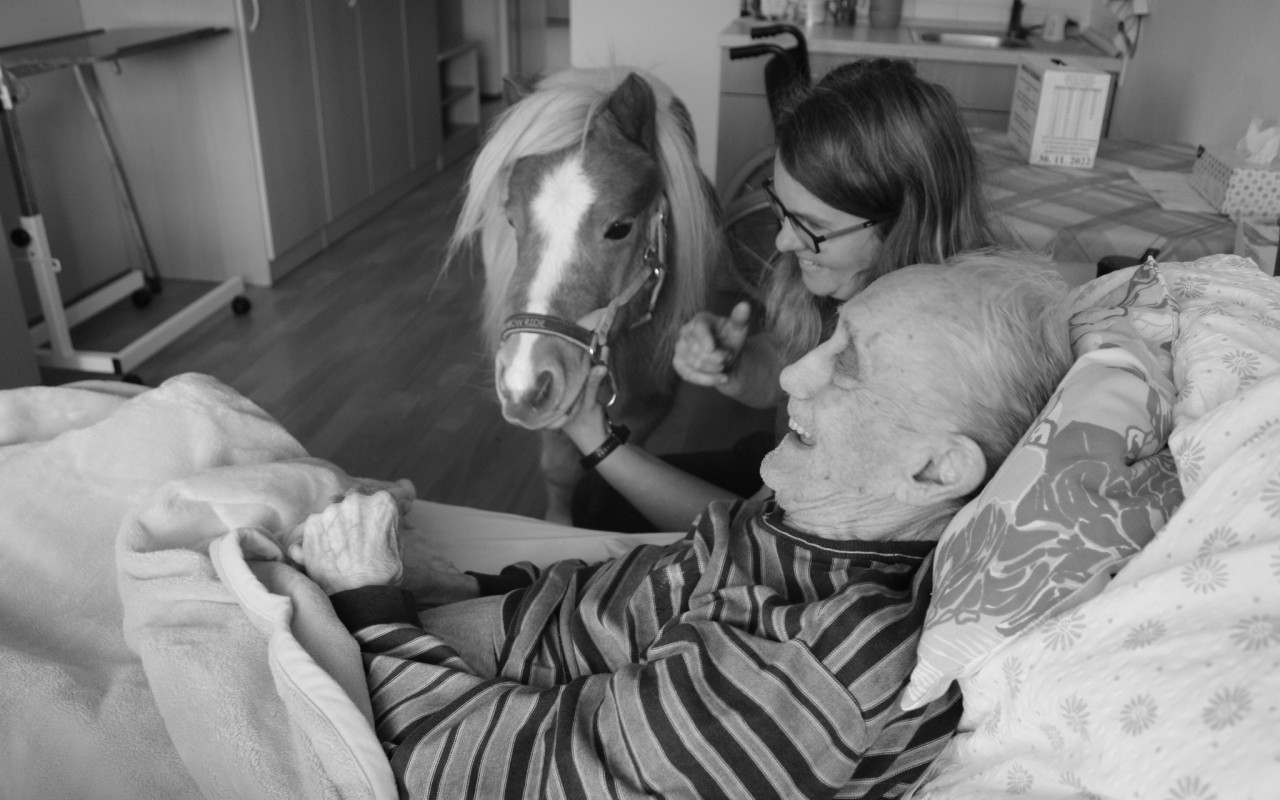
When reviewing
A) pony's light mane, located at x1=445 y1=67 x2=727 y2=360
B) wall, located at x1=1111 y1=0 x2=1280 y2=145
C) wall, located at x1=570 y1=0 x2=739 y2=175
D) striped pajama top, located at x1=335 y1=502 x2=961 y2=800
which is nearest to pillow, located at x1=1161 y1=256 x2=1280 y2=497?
striped pajama top, located at x1=335 y1=502 x2=961 y2=800

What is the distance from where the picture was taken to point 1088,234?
1832mm

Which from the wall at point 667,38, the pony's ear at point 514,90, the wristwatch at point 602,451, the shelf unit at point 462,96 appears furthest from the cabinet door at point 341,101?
the wristwatch at point 602,451

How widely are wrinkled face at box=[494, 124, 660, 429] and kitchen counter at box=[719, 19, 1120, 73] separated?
214 centimetres

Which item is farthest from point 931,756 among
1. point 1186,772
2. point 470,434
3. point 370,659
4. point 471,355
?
point 471,355

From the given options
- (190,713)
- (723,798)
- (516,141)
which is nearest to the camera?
(723,798)

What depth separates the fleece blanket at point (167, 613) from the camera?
942 millimetres

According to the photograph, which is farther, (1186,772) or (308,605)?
(308,605)

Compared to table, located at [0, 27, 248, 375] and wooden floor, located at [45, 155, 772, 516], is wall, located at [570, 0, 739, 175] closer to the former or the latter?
wooden floor, located at [45, 155, 772, 516]

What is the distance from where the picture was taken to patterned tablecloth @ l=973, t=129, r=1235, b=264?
5.80 ft

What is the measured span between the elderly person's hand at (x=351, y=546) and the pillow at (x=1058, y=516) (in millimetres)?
625

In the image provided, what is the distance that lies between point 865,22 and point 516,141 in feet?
10.3

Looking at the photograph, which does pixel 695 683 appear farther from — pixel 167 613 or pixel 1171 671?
pixel 167 613

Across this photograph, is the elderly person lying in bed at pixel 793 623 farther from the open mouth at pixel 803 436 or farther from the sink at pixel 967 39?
the sink at pixel 967 39

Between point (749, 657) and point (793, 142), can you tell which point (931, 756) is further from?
point (793, 142)
